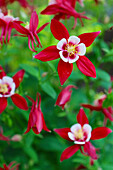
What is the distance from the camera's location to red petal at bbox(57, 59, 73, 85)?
2.23 feet

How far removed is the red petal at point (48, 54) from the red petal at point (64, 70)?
1.2 inches

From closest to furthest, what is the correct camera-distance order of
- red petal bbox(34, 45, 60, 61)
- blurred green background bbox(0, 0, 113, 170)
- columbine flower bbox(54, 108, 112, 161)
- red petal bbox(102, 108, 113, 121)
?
red petal bbox(34, 45, 60, 61) < columbine flower bbox(54, 108, 112, 161) < red petal bbox(102, 108, 113, 121) < blurred green background bbox(0, 0, 113, 170)

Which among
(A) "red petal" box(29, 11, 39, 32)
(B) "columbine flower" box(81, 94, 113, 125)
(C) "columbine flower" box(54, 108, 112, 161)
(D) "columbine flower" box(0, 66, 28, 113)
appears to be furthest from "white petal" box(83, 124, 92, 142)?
(A) "red petal" box(29, 11, 39, 32)

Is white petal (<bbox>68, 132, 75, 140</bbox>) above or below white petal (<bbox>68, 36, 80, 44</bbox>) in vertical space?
below

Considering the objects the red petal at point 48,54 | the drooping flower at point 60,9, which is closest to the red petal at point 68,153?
the red petal at point 48,54

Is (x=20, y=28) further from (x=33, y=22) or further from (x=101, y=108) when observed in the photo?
(x=101, y=108)

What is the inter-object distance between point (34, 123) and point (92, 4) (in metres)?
0.81

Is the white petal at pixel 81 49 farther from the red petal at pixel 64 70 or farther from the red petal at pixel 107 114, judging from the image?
the red petal at pixel 107 114

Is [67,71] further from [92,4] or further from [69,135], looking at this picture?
[92,4]

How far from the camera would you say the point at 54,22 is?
0.69 metres

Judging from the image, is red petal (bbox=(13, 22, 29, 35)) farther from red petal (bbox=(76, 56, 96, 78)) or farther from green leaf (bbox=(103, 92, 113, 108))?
green leaf (bbox=(103, 92, 113, 108))

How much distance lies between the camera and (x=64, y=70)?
0.69m

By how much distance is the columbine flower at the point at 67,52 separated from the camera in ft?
2.24

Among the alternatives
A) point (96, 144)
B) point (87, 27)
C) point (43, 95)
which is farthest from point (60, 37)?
point (87, 27)
